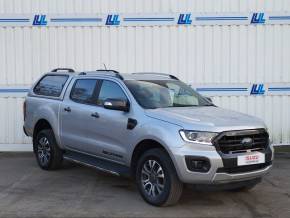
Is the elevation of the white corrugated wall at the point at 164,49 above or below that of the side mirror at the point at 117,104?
above

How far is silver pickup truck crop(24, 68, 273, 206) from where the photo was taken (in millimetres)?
5992

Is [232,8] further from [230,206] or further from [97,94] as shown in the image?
[230,206]

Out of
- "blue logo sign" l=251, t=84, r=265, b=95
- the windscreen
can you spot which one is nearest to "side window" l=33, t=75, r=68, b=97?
the windscreen

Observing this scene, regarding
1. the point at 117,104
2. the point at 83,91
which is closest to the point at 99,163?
the point at 117,104

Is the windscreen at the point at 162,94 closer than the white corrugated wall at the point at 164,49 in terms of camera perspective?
Yes

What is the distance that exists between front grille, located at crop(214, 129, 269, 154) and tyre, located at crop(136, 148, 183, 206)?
0.70 m

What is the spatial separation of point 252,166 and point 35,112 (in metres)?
4.47

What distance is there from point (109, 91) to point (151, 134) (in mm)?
1442

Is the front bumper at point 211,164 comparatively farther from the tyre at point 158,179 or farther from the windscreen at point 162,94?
the windscreen at point 162,94

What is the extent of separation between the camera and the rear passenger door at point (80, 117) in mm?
7512

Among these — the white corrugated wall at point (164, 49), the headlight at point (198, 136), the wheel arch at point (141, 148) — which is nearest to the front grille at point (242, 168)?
the headlight at point (198, 136)

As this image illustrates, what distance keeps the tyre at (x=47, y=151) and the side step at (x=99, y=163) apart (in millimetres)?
274

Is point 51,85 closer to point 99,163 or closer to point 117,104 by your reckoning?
point 99,163

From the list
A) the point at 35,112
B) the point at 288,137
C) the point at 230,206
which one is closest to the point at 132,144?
the point at 230,206
